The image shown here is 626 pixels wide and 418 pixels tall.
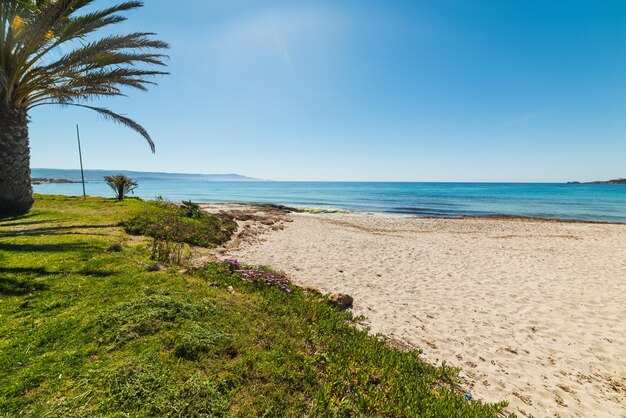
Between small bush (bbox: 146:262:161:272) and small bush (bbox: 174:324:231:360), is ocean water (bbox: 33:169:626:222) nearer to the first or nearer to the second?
small bush (bbox: 146:262:161:272)

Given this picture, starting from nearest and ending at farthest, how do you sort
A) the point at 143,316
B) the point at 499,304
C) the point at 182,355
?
the point at 182,355 → the point at 143,316 → the point at 499,304

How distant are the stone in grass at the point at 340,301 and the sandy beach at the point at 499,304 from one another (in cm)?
32

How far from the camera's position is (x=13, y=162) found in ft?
39.1

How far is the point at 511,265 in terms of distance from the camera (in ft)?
42.9

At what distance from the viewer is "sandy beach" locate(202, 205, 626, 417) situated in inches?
209

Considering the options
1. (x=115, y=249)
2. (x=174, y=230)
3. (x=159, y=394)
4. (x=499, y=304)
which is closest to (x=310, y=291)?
(x=159, y=394)

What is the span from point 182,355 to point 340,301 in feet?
15.3

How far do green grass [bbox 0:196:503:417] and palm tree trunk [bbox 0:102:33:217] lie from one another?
7960 mm

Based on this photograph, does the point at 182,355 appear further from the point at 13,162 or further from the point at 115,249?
the point at 13,162

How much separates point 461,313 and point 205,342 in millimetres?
7248

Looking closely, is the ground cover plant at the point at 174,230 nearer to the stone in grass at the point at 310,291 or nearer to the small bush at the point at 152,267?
the small bush at the point at 152,267

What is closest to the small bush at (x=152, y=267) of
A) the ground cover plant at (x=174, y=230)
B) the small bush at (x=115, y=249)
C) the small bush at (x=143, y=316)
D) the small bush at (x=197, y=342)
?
the ground cover plant at (x=174, y=230)

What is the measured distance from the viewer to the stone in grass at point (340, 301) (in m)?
7.63

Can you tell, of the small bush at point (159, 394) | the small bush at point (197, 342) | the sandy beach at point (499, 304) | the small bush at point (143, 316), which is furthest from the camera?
the sandy beach at point (499, 304)
